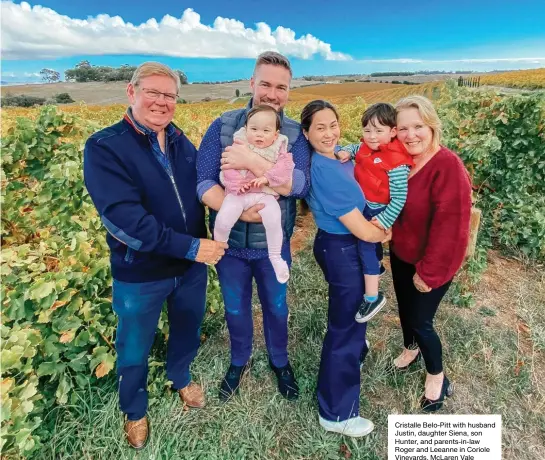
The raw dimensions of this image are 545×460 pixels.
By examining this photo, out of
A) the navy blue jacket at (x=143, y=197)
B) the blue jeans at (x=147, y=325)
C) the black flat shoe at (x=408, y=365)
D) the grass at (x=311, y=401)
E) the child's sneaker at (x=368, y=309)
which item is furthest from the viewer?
the black flat shoe at (x=408, y=365)

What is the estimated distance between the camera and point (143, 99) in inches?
75.8

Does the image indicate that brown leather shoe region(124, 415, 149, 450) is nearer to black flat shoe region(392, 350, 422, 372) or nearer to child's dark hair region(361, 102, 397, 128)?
black flat shoe region(392, 350, 422, 372)

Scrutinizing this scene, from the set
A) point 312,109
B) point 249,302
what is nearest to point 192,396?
point 249,302

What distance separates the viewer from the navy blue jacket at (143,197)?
1.83 meters

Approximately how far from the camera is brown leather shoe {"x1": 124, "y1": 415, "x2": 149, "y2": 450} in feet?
7.59

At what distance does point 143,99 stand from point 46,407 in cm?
191

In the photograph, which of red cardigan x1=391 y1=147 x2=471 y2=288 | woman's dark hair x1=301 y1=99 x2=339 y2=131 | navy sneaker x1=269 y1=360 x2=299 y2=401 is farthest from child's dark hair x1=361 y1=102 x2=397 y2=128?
navy sneaker x1=269 y1=360 x2=299 y2=401

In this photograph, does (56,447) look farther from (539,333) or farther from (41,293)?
(539,333)

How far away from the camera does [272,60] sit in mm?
2160

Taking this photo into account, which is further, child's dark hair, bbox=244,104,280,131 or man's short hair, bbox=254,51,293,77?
man's short hair, bbox=254,51,293,77

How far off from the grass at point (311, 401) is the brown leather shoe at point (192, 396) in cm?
5

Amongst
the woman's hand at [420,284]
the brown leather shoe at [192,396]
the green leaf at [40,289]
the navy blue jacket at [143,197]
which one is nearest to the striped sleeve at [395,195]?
the woman's hand at [420,284]

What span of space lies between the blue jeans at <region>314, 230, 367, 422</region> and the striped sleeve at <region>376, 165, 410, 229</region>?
0.19 m

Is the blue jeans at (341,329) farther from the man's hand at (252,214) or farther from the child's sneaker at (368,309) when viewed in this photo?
the man's hand at (252,214)
